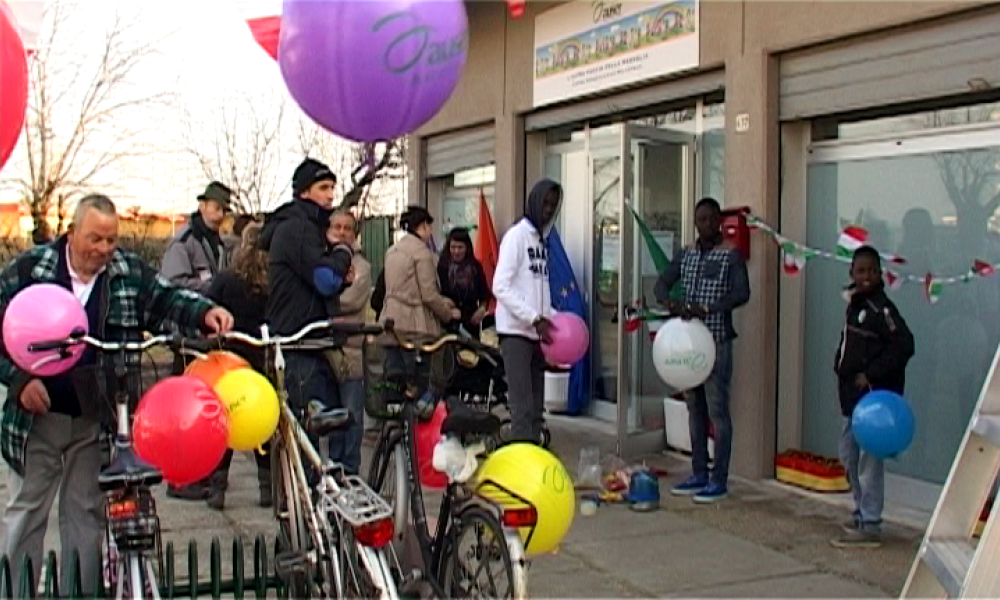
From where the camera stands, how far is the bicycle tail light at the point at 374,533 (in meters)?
3.88

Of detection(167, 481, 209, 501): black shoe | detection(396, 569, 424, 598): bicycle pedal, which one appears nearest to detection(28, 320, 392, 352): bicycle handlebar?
detection(396, 569, 424, 598): bicycle pedal

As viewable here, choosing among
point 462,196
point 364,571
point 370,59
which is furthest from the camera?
point 462,196

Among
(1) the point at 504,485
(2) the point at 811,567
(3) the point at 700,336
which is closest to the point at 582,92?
(3) the point at 700,336

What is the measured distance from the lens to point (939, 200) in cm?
684

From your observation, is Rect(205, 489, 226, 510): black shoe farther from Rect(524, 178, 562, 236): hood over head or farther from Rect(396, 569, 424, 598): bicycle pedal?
Rect(396, 569, 424, 598): bicycle pedal

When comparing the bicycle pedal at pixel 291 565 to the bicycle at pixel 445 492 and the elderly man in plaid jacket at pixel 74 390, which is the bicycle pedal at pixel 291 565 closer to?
the bicycle at pixel 445 492

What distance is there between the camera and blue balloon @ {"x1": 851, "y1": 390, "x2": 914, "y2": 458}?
18.6 feet

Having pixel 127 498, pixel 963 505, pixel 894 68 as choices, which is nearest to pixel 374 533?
pixel 127 498

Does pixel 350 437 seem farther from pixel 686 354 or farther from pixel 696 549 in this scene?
pixel 686 354

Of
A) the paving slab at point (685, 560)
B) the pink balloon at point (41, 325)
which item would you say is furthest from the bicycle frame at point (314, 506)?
the paving slab at point (685, 560)

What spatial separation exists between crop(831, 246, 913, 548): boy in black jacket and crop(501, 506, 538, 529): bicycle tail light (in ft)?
8.38

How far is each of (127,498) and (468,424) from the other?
51.2 inches

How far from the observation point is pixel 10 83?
4520mm

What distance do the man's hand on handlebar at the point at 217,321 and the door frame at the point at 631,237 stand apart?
4.35 metres
